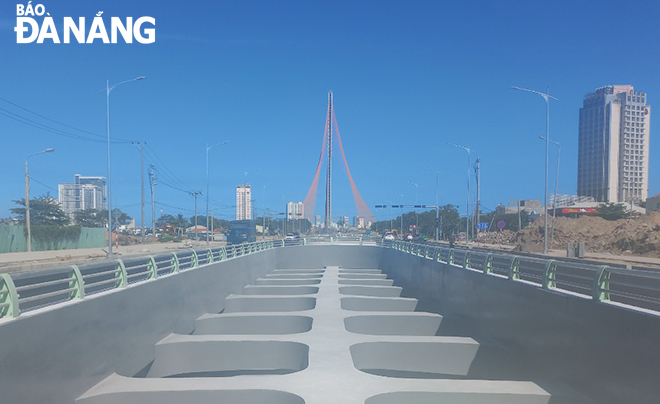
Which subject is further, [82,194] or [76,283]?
[82,194]

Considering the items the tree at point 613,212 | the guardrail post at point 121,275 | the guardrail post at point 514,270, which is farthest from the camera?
the tree at point 613,212

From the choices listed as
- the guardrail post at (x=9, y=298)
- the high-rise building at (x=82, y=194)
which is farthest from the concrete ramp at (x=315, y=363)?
the high-rise building at (x=82, y=194)

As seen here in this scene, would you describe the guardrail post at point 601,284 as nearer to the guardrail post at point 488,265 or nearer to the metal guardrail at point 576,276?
the metal guardrail at point 576,276

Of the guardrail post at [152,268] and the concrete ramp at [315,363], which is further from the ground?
the guardrail post at [152,268]

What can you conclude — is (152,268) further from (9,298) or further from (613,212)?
(613,212)

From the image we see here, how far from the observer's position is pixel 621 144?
124375 millimetres

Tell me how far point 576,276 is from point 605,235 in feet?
158

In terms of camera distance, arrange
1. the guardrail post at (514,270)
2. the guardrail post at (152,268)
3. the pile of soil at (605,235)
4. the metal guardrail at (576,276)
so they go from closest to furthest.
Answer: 1. the metal guardrail at (576,276)
2. the guardrail post at (514,270)
3. the guardrail post at (152,268)
4. the pile of soil at (605,235)

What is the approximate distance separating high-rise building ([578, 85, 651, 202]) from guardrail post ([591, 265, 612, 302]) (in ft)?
419

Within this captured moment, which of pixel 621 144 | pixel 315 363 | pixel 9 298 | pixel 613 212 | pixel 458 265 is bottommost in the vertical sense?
pixel 315 363

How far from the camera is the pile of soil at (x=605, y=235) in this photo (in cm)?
4294

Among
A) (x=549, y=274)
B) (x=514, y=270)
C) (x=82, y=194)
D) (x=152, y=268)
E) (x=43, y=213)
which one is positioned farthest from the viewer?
(x=82, y=194)

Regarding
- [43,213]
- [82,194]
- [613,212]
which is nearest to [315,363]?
[43,213]

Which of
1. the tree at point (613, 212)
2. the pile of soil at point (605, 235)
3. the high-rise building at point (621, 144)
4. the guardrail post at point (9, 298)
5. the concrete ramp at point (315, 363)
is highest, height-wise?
the high-rise building at point (621, 144)
